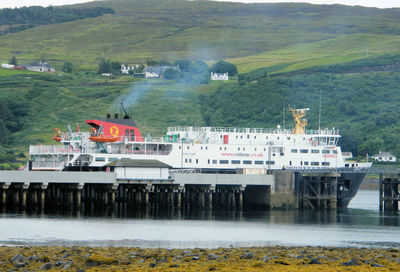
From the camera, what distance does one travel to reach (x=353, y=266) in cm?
3425

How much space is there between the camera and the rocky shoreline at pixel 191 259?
3309cm

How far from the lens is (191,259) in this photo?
3547cm

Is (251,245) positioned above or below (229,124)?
below

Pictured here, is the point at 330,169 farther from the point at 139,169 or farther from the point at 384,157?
the point at 384,157

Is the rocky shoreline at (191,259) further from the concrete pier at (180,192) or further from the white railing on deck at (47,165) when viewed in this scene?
the white railing on deck at (47,165)

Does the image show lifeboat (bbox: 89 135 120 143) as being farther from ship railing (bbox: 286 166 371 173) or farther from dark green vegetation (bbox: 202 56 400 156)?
dark green vegetation (bbox: 202 56 400 156)

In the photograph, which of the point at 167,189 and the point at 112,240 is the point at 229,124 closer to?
the point at 167,189

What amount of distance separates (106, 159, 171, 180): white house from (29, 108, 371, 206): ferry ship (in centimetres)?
510

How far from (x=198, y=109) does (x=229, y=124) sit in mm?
8238

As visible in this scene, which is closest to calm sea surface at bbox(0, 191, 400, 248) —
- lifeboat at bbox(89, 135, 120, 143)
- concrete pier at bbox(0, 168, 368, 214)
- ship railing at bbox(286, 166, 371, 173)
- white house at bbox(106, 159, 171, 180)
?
concrete pier at bbox(0, 168, 368, 214)

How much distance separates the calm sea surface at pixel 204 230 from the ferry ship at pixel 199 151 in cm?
902

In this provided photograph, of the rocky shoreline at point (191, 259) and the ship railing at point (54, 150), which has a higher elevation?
the ship railing at point (54, 150)

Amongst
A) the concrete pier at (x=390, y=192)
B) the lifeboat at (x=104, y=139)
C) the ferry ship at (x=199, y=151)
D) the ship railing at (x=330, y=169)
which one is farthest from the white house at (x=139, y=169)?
the concrete pier at (x=390, y=192)

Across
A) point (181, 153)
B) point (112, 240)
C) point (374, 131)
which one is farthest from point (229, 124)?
point (112, 240)
